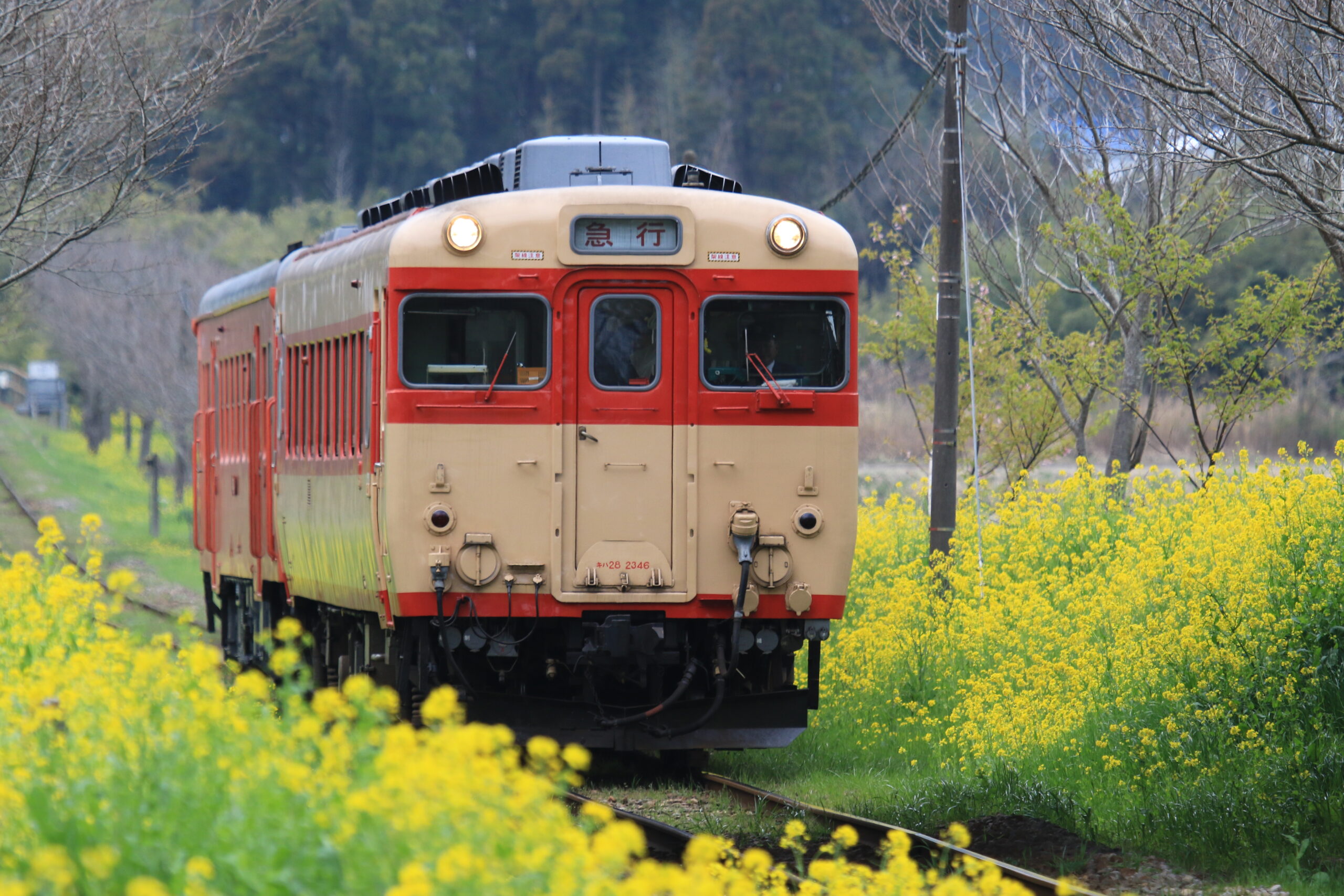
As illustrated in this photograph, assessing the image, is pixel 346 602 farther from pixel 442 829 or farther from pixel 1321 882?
pixel 442 829

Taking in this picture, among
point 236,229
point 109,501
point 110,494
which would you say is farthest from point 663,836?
point 236,229

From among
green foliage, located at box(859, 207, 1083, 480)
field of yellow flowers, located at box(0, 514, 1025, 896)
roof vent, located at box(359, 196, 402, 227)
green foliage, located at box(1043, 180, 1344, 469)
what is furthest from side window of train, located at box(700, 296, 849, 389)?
green foliage, located at box(859, 207, 1083, 480)

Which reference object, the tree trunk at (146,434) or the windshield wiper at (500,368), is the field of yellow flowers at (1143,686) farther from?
the tree trunk at (146,434)

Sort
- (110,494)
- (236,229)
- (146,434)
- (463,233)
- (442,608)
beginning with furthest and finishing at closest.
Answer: (236,229), (146,434), (110,494), (463,233), (442,608)

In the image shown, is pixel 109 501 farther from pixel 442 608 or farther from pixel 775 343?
pixel 775 343

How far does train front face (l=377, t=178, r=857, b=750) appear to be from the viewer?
33.0 feet

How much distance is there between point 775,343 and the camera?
34.2 ft

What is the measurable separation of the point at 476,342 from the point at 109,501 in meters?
33.7

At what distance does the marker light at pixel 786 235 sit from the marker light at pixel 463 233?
1715 mm

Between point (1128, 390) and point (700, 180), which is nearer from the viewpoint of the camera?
point (700, 180)

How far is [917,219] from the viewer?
26891 mm

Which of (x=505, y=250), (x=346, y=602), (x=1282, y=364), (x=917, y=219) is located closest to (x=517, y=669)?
(x=346, y=602)

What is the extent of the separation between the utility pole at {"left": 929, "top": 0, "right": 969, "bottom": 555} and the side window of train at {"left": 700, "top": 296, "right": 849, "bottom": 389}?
11.3 feet

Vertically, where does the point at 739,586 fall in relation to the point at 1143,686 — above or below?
above
